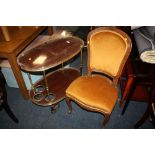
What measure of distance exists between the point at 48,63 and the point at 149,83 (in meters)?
1.10

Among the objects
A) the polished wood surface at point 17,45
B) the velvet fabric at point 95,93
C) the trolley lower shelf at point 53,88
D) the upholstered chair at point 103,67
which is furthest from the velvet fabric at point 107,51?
the polished wood surface at point 17,45

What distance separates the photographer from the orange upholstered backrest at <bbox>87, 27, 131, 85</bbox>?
1630 millimetres

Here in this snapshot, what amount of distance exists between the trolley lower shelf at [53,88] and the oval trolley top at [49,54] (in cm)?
48

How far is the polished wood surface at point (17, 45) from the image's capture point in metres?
1.84

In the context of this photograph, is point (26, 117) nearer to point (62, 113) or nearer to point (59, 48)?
point (62, 113)

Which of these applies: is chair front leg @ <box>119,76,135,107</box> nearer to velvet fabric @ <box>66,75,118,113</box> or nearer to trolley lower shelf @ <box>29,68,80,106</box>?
velvet fabric @ <box>66,75,118,113</box>

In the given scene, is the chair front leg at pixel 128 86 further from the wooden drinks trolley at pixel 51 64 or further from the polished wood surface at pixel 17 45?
the polished wood surface at pixel 17 45

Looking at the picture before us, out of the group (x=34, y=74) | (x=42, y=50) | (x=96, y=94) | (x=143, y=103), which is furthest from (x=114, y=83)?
(x=34, y=74)

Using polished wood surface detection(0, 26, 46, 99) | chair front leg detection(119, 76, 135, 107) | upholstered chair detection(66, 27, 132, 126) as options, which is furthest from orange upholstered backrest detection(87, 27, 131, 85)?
polished wood surface detection(0, 26, 46, 99)

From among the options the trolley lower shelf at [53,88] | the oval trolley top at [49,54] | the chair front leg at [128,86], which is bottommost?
the trolley lower shelf at [53,88]

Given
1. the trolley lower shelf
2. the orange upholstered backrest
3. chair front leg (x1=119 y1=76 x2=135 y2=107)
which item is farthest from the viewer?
the trolley lower shelf

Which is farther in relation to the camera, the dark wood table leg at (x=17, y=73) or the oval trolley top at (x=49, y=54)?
the dark wood table leg at (x=17, y=73)

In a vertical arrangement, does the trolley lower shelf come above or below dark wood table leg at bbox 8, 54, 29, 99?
below

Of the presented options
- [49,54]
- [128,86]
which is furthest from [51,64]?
[128,86]
